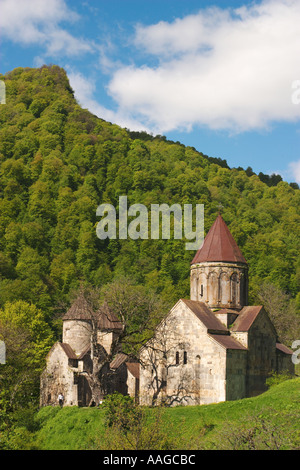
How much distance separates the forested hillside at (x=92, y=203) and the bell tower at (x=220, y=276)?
14417 millimetres

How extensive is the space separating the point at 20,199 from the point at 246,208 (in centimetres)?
3148

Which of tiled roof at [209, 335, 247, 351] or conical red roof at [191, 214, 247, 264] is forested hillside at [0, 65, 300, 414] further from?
tiled roof at [209, 335, 247, 351]

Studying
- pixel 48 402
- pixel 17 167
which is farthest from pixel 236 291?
pixel 17 167

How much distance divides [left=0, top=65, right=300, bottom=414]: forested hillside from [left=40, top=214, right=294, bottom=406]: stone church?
30.0 feet

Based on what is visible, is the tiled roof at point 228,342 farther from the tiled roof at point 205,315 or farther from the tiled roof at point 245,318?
the tiled roof at point 245,318

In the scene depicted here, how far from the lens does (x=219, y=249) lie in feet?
149

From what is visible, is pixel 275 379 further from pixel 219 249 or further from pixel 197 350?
pixel 219 249

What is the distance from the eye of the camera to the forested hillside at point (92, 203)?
75125mm

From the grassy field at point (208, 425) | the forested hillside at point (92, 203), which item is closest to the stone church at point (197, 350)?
the grassy field at point (208, 425)

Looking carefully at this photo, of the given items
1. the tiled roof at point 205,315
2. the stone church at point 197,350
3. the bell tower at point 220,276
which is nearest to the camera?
the stone church at point 197,350

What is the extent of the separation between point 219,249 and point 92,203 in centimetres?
4519

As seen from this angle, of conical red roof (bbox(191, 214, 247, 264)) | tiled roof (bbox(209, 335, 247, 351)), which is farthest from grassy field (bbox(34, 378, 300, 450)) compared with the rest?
conical red roof (bbox(191, 214, 247, 264))

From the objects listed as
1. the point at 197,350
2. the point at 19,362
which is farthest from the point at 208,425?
the point at 19,362

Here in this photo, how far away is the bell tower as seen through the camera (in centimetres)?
4422
